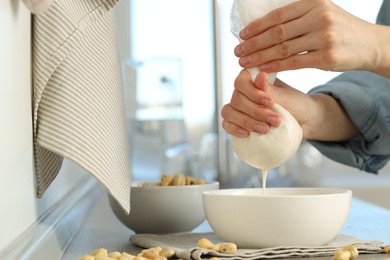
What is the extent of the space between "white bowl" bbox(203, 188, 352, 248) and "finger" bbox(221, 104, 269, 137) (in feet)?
0.36

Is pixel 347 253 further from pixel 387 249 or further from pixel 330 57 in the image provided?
pixel 330 57

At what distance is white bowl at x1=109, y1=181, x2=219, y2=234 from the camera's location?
1.08 m

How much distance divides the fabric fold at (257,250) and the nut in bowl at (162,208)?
0.24 feet

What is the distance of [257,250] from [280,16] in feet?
1.04

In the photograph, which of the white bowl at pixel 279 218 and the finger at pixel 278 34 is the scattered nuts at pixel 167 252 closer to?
the white bowl at pixel 279 218

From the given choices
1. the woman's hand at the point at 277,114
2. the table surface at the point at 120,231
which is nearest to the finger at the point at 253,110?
the woman's hand at the point at 277,114

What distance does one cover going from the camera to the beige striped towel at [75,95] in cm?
77

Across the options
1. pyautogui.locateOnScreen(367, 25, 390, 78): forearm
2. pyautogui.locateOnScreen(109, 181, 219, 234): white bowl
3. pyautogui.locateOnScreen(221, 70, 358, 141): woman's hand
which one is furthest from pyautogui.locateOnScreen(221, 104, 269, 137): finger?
pyautogui.locateOnScreen(367, 25, 390, 78): forearm

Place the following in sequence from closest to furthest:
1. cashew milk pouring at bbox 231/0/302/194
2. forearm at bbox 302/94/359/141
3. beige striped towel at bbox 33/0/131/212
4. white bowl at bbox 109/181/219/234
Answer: beige striped towel at bbox 33/0/131/212 → cashew milk pouring at bbox 231/0/302/194 → white bowl at bbox 109/181/219/234 → forearm at bbox 302/94/359/141

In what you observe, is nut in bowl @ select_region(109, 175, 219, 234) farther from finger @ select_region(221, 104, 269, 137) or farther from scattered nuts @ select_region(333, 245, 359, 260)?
scattered nuts @ select_region(333, 245, 359, 260)

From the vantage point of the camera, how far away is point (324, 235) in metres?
0.88

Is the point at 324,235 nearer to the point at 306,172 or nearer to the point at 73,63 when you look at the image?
the point at 73,63

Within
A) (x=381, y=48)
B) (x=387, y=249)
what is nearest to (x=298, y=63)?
(x=381, y=48)

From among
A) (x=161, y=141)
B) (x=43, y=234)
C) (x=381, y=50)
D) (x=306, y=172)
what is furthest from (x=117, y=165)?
(x=161, y=141)
